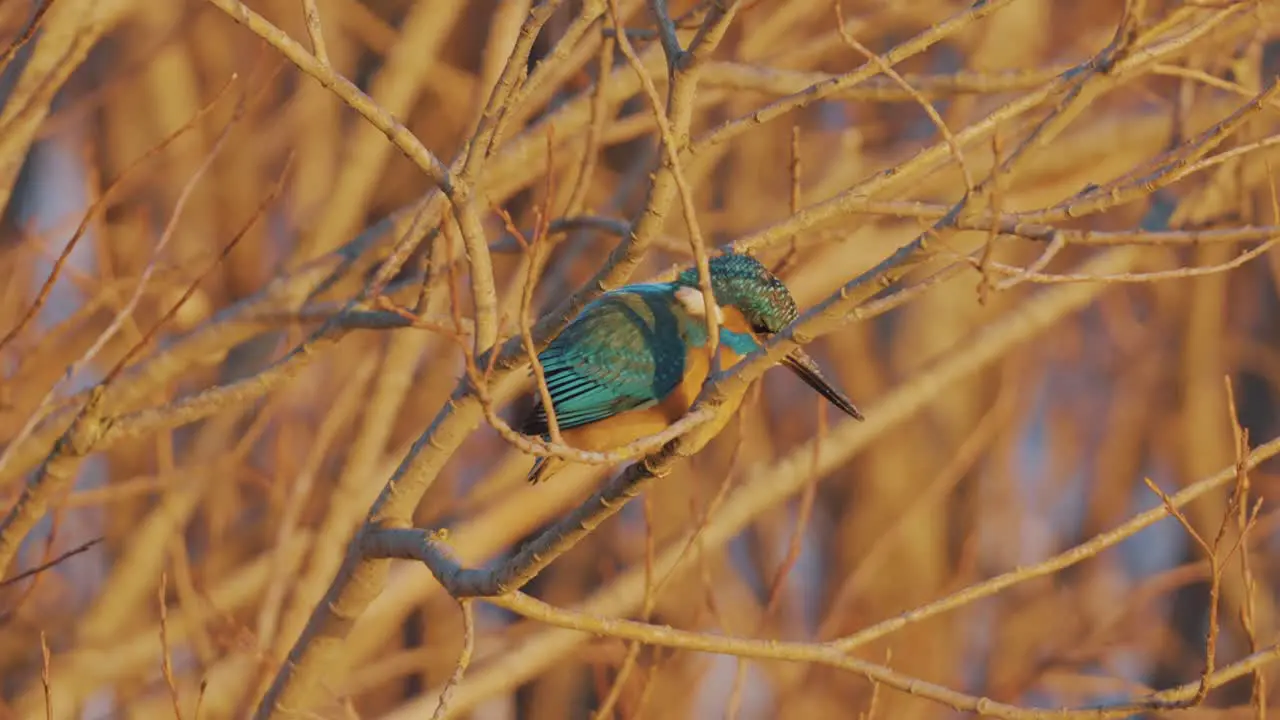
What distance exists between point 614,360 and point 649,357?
0.09 m

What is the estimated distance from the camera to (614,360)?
3.40 meters

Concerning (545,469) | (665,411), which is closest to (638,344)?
(665,411)

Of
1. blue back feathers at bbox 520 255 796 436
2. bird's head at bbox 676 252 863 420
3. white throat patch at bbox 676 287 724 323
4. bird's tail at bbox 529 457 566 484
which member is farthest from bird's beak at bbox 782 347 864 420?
bird's tail at bbox 529 457 566 484

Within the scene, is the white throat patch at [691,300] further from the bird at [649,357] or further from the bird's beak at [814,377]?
the bird's beak at [814,377]

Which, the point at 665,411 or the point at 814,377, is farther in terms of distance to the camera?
the point at 814,377

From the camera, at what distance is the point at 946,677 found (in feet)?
27.3

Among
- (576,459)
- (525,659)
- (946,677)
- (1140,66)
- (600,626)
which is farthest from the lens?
(946,677)

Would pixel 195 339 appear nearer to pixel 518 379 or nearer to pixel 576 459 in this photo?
pixel 518 379

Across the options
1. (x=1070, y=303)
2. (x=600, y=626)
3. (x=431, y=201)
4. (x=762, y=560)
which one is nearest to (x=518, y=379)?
(x=431, y=201)

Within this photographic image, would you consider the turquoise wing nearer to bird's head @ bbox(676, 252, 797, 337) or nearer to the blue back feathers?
the blue back feathers

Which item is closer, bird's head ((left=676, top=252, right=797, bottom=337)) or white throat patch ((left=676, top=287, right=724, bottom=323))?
bird's head ((left=676, top=252, right=797, bottom=337))

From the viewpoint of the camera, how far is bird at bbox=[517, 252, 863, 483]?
3344mm

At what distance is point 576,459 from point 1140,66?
1411mm

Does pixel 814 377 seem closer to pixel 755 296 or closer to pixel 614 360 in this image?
pixel 755 296
